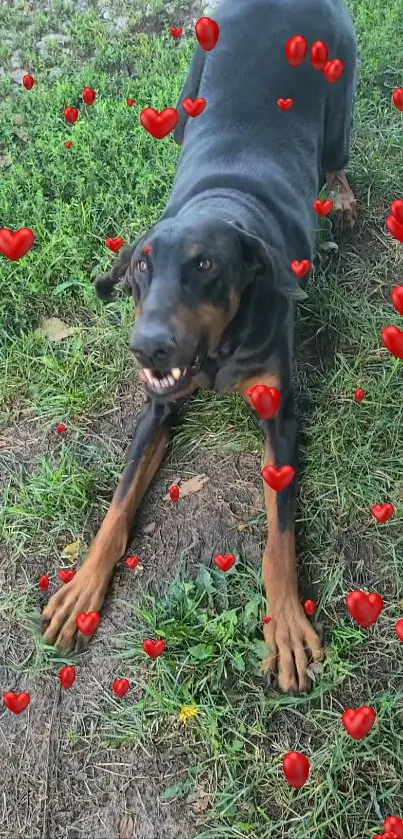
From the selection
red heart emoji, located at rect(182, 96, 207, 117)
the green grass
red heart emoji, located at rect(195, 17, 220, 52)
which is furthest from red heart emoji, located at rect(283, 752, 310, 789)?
red heart emoji, located at rect(195, 17, 220, 52)

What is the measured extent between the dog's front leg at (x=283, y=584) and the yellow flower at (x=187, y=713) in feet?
0.83

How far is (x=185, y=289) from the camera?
2.30 m

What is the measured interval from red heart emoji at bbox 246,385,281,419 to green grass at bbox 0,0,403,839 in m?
0.37

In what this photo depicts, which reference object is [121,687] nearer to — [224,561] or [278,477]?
[224,561]

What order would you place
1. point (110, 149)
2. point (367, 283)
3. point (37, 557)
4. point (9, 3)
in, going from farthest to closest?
1. point (9, 3)
2. point (110, 149)
3. point (367, 283)
4. point (37, 557)

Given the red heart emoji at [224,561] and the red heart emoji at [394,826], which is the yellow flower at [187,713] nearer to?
the red heart emoji at [224,561]

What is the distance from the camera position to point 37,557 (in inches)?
114

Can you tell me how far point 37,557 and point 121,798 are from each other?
3.07ft

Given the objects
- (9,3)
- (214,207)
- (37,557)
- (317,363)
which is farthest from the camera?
(9,3)

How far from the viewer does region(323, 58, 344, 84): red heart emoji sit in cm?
321

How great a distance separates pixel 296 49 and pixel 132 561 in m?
2.05

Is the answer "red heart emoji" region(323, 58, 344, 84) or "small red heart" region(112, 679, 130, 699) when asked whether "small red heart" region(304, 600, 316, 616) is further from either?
"red heart emoji" region(323, 58, 344, 84)

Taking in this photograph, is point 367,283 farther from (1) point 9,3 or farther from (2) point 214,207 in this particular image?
(1) point 9,3

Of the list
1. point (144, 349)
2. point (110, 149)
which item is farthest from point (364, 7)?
point (144, 349)
